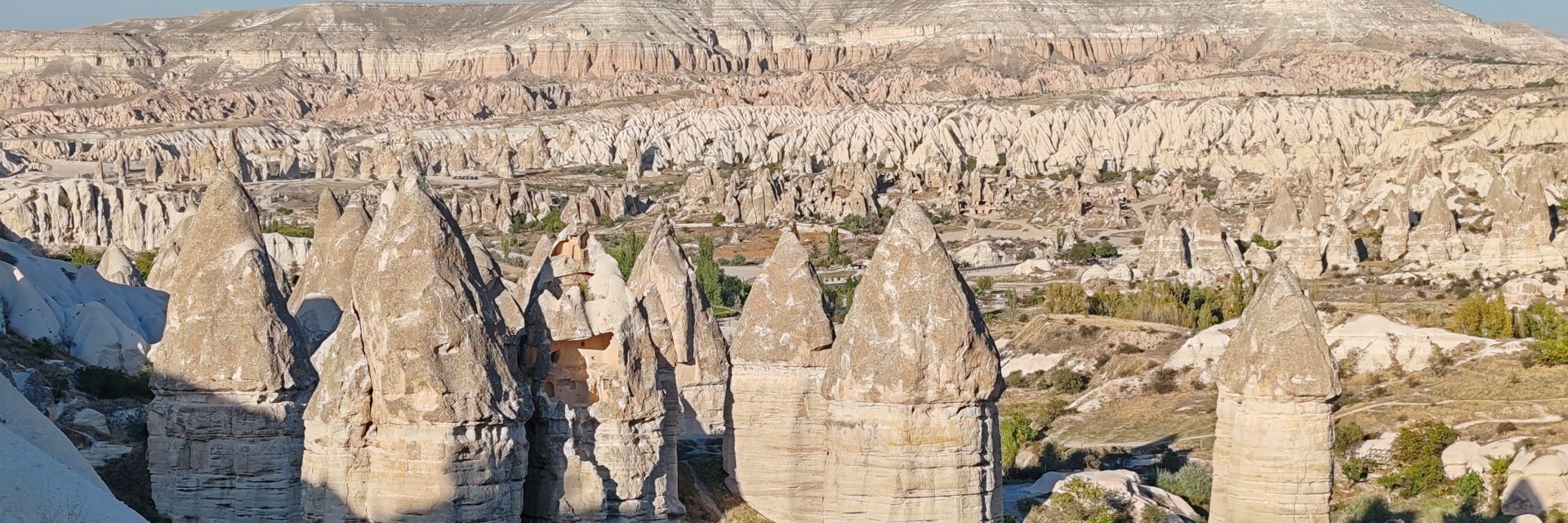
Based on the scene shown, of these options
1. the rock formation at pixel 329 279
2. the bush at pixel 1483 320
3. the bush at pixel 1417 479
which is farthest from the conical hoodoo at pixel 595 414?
the bush at pixel 1483 320

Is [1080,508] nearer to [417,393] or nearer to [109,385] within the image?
[417,393]

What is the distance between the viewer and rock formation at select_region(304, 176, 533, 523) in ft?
41.9

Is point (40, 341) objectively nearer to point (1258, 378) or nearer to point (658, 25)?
point (1258, 378)

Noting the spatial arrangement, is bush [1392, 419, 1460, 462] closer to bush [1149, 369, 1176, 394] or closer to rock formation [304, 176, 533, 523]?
bush [1149, 369, 1176, 394]

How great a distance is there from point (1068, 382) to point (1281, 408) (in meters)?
23.0

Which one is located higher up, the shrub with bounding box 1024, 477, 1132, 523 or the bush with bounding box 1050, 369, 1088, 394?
the bush with bounding box 1050, 369, 1088, 394

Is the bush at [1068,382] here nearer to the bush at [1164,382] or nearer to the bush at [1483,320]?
the bush at [1164,382]

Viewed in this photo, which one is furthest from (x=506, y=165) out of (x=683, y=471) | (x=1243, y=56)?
(x=683, y=471)

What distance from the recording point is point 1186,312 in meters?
47.1

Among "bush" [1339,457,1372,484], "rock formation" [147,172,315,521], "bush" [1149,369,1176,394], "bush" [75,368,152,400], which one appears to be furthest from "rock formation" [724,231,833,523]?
"bush" [1149,369,1176,394]

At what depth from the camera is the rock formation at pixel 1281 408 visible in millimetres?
16125

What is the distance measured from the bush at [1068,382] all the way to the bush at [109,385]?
18721mm

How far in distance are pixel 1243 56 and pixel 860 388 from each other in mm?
163595

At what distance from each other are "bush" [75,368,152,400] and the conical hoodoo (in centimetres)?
1067
